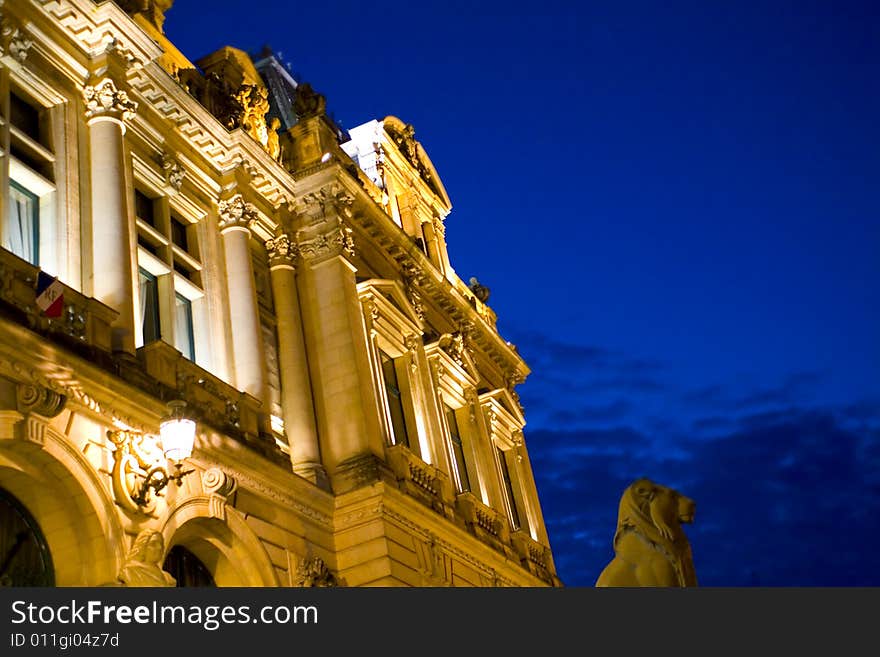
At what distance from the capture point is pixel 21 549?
1475 centimetres

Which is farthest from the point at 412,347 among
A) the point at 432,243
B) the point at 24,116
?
the point at 24,116

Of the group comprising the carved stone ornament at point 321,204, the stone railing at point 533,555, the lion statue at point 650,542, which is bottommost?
the lion statue at point 650,542

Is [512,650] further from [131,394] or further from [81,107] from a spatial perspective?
[81,107]

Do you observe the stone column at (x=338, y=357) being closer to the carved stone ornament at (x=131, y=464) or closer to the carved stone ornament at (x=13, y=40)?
the carved stone ornament at (x=131, y=464)

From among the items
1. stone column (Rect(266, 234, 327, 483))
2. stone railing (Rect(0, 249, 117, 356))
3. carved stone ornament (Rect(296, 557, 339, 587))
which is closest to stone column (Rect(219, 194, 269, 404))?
stone column (Rect(266, 234, 327, 483))

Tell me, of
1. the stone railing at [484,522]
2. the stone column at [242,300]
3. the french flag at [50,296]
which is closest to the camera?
the french flag at [50,296]

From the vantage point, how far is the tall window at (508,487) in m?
31.0

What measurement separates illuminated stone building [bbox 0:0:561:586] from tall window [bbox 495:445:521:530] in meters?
0.51

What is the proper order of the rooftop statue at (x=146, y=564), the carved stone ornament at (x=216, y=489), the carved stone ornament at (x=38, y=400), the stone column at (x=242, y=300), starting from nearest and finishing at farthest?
the carved stone ornament at (x=38, y=400) < the rooftop statue at (x=146, y=564) < the carved stone ornament at (x=216, y=489) < the stone column at (x=242, y=300)

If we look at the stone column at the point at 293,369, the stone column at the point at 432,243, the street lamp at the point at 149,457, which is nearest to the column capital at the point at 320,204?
the stone column at the point at 293,369

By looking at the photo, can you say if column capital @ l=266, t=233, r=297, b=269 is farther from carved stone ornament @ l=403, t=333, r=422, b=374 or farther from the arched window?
the arched window

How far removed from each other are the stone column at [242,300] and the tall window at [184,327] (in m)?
0.77

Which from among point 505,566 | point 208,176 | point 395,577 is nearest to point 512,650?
point 395,577

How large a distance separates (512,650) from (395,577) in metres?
9.68
